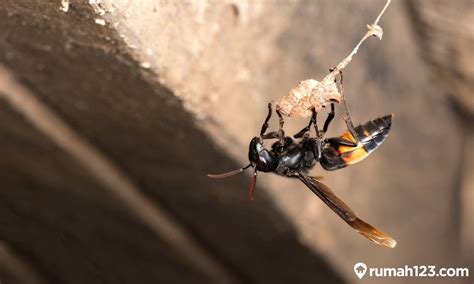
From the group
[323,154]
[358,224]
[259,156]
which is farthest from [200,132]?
[358,224]

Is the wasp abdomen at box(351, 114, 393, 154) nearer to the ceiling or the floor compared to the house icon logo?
nearer to the floor

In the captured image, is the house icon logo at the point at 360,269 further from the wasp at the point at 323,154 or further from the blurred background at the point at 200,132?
the wasp at the point at 323,154

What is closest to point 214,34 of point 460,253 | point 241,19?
point 241,19

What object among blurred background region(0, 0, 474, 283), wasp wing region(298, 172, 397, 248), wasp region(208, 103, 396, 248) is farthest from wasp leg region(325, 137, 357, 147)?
blurred background region(0, 0, 474, 283)

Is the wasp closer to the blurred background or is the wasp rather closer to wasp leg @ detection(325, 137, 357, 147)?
wasp leg @ detection(325, 137, 357, 147)

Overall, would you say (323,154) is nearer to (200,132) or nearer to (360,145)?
(360,145)

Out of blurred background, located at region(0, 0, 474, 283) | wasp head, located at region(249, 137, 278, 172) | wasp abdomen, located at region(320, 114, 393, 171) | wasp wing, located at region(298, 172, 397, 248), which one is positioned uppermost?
blurred background, located at region(0, 0, 474, 283)

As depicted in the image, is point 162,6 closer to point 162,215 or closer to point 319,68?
point 319,68
